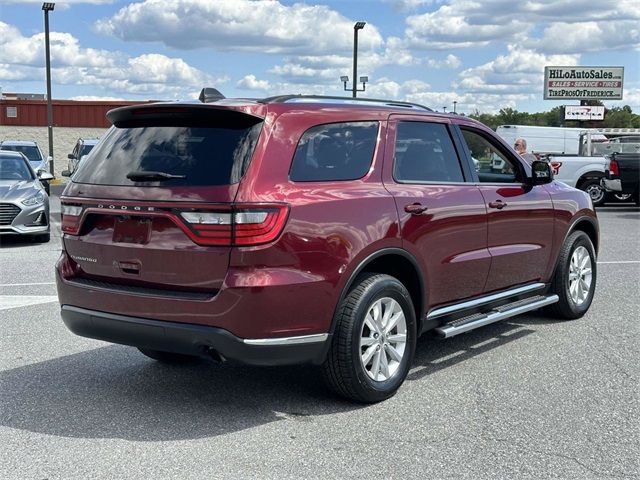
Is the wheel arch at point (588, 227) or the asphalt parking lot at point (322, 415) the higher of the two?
the wheel arch at point (588, 227)

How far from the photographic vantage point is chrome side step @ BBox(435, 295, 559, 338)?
543cm

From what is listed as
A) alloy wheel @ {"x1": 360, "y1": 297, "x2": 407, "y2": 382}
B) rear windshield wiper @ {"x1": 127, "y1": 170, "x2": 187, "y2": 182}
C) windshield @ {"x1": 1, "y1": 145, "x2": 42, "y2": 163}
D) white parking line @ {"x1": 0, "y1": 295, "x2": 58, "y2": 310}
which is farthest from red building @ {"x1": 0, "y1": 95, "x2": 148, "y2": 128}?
alloy wheel @ {"x1": 360, "y1": 297, "x2": 407, "y2": 382}

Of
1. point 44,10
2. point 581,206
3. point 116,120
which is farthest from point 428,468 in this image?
point 44,10

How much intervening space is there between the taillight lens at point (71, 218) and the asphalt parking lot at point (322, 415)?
1.04 meters

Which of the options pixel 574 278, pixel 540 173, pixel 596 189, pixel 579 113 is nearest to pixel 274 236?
pixel 540 173

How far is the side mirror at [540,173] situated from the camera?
21.2ft

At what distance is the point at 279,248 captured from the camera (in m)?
4.24

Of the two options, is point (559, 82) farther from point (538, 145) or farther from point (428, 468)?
point (428, 468)

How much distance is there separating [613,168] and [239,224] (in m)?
17.6

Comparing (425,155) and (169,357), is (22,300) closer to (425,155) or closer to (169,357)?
(169,357)

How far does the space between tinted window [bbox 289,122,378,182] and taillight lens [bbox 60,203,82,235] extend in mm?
1389

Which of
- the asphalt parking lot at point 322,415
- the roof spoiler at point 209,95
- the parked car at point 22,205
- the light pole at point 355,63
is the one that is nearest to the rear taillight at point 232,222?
the roof spoiler at point 209,95

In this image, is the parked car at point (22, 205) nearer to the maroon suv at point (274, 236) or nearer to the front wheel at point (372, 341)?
the maroon suv at point (274, 236)

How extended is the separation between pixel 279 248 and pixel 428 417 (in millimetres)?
1329
